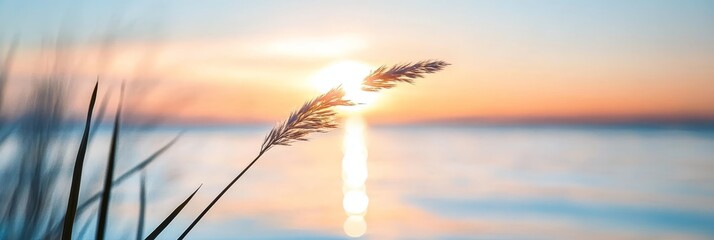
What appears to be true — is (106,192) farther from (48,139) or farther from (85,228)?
(85,228)

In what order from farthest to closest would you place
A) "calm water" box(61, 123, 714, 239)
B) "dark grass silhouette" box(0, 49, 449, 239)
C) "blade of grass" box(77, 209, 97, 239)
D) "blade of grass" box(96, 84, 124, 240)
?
"calm water" box(61, 123, 714, 239)
"blade of grass" box(77, 209, 97, 239)
"dark grass silhouette" box(0, 49, 449, 239)
"blade of grass" box(96, 84, 124, 240)

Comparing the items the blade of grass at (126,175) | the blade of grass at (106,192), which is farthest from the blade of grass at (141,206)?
the blade of grass at (106,192)

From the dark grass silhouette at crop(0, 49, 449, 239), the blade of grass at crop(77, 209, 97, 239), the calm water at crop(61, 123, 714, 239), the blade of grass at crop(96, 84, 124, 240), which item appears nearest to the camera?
the blade of grass at crop(96, 84, 124, 240)

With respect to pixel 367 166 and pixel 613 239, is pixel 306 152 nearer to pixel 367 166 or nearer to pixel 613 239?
pixel 367 166

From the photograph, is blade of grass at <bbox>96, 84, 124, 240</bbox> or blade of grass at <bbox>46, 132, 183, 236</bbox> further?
blade of grass at <bbox>46, 132, 183, 236</bbox>

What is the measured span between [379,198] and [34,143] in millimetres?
4147

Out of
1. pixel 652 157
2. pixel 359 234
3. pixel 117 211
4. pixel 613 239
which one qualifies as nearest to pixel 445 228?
pixel 359 234

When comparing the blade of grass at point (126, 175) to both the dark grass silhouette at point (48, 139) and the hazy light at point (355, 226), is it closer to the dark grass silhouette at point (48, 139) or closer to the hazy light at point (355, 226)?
the dark grass silhouette at point (48, 139)

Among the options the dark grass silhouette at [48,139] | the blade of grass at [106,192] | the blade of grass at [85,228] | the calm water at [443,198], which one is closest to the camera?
the blade of grass at [106,192]

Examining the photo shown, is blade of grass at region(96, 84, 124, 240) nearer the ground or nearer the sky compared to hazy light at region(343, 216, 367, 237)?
nearer the ground

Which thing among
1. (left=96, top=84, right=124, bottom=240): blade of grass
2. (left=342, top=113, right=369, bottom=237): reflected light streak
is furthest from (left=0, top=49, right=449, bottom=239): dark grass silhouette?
(left=342, top=113, right=369, bottom=237): reflected light streak

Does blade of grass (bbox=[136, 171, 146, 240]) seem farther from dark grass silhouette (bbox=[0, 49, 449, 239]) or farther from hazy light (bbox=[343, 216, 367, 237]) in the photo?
hazy light (bbox=[343, 216, 367, 237])

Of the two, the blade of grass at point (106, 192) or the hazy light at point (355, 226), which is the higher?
the hazy light at point (355, 226)

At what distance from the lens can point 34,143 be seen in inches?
27.8
